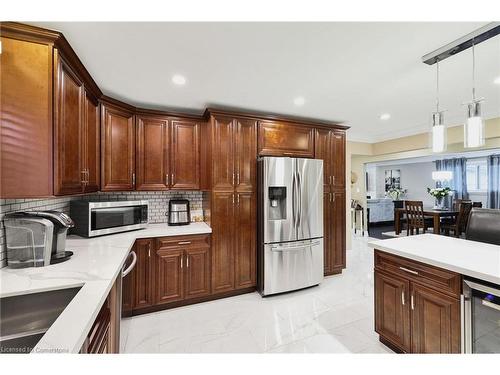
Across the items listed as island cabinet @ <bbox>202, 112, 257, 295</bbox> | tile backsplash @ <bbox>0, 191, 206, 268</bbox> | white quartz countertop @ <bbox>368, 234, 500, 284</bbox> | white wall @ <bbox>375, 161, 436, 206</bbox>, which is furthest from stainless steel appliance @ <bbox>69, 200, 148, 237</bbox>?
white wall @ <bbox>375, 161, 436, 206</bbox>

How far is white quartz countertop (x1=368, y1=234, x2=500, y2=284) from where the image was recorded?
1.25 meters

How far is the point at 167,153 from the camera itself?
8.87 feet

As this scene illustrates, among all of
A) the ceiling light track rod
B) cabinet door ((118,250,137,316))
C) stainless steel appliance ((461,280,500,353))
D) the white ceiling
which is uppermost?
the white ceiling

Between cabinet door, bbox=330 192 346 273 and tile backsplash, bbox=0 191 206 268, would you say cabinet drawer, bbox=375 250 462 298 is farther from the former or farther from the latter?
tile backsplash, bbox=0 191 206 268

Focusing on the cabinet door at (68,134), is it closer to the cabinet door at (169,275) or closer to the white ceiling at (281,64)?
the white ceiling at (281,64)

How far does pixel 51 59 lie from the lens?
130cm

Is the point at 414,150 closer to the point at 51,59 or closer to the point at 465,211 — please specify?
the point at 465,211

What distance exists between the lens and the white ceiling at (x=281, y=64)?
1.38m

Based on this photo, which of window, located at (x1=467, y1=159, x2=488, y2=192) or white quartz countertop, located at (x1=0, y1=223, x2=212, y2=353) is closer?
white quartz countertop, located at (x1=0, y1=223, x2=212, y2=353)

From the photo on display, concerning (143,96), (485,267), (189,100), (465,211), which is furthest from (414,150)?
(143,96)

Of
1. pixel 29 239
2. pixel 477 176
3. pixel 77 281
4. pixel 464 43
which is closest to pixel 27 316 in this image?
pixel 77 281

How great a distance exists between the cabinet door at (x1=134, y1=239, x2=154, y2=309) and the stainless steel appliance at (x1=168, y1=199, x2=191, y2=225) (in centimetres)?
48

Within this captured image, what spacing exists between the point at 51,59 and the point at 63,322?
143 centimetres

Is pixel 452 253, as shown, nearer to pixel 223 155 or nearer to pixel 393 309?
pixel 393 309
